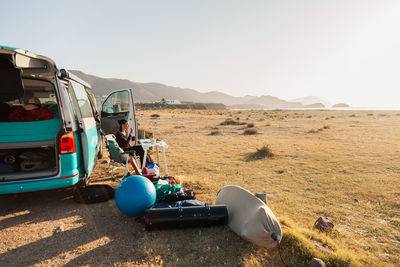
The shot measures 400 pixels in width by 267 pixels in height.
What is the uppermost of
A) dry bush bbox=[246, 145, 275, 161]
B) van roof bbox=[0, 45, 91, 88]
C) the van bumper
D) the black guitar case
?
van roof bbox=[0, 45, 91, 88]

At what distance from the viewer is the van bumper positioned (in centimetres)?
351

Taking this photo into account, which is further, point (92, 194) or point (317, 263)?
point (92, 194)

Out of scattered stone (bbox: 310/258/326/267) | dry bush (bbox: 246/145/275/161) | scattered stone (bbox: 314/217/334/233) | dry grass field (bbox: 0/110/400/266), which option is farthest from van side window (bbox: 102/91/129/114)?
scattered stone (bbox: 310/258/326/267)

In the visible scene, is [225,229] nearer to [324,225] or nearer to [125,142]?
[324,225]

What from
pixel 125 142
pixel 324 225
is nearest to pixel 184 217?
pixel 324 225

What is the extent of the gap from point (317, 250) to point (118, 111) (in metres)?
6.29

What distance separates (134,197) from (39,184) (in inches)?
59.8

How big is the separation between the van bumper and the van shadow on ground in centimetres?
57

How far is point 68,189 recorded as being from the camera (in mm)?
5059

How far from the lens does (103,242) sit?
3211 millimetres

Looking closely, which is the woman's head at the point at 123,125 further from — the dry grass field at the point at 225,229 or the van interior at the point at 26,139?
the van interior at the point at 26,139

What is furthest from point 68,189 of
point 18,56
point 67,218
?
point 18,56

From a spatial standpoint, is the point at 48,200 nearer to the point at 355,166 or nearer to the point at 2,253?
the point at 2,253

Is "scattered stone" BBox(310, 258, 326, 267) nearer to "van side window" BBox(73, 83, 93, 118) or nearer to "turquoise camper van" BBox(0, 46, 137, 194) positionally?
"turquoise camper van" BBox(0, 46, 137, 194)
